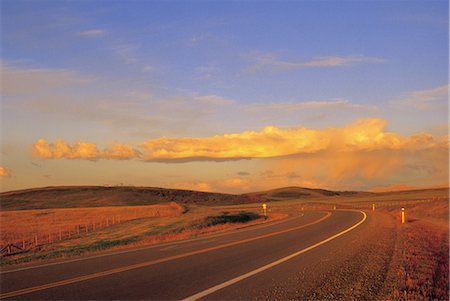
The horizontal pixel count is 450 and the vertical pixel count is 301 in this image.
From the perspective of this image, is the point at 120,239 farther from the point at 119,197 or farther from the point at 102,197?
the point at 102,197

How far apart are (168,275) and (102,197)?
139021 millimetres

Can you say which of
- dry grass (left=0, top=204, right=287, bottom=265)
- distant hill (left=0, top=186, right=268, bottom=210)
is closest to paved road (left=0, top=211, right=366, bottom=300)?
dry grass (left=0, top=204, right=287, bottom=265)

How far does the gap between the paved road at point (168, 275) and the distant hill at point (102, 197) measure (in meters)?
114

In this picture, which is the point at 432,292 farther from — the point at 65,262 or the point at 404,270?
the point at 65,262

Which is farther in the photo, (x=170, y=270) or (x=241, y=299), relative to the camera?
(x=170, y=270)

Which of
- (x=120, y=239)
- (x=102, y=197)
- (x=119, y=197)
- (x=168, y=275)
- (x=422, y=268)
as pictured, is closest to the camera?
(x=168, y=275)

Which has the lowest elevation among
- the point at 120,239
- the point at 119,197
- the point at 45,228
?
the point at 45,228

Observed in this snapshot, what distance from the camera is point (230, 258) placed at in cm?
1502

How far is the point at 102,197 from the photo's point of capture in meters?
145

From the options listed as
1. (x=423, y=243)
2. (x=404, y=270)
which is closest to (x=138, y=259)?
(x=404, y=270)

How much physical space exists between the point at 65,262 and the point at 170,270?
4440mm

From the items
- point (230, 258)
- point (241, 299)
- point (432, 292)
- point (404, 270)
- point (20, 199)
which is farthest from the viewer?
point (20, 199)

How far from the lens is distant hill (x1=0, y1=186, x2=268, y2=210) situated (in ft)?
430

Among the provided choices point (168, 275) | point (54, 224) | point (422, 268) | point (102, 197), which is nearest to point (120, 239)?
point (168, 275)
